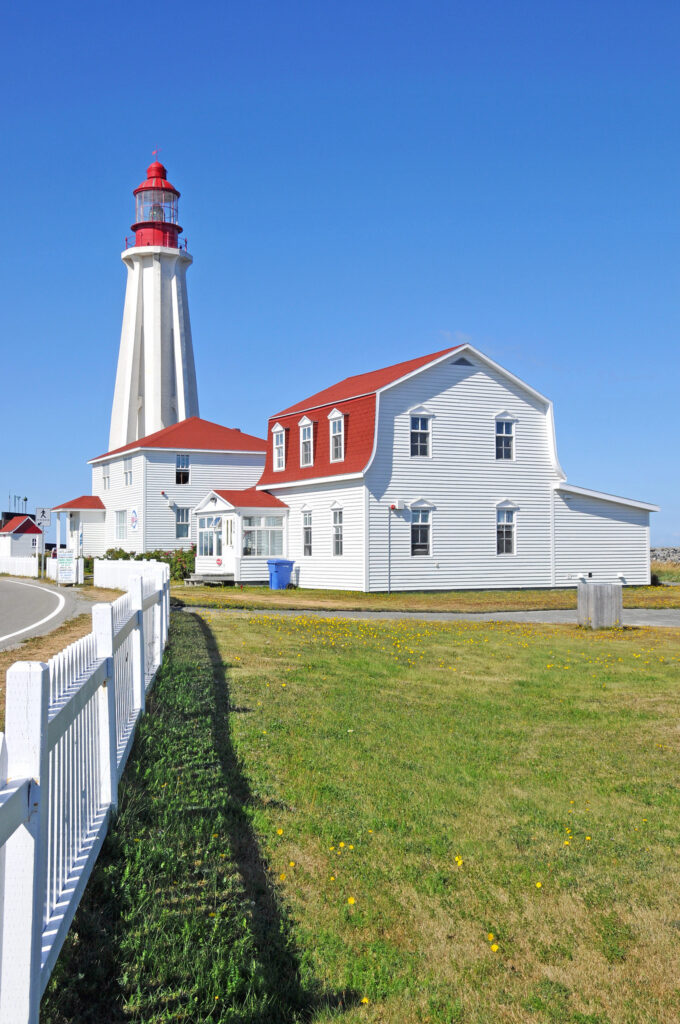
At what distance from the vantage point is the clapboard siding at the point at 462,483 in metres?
32.9

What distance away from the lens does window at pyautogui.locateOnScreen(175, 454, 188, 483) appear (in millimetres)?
47094

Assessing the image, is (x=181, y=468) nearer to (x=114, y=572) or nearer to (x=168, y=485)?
(x=168, y=485)

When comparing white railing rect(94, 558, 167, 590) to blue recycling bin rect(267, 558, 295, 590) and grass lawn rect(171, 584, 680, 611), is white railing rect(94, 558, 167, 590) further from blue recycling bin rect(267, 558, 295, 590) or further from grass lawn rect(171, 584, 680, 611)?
blue recycling bin rect(267, 558, 295, 590)

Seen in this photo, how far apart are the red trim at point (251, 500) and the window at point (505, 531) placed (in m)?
8.56

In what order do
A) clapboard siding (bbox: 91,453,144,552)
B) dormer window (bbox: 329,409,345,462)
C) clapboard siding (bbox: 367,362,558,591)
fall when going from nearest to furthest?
clapboard siding (bbox: 367,362,558,591)
dormer window (bbox: 329,409,345,462)
clapboard siding (bbox: 91,453,144,552)

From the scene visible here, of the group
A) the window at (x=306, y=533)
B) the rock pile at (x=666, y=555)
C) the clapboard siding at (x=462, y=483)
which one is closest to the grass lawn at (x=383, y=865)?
the clapboard siding at (x=462, y=483)

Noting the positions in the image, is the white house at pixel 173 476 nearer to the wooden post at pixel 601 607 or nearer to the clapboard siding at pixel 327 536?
the clapboard siding at pixel 327 536

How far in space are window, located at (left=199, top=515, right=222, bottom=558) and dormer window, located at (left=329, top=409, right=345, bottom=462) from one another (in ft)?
20.1

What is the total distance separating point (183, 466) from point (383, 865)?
42.5m

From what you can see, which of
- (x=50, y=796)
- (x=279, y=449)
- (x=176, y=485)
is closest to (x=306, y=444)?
(x=279, y=449)

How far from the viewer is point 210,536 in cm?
3925

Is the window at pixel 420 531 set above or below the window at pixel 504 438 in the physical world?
below

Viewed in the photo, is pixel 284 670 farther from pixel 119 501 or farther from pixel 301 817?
pixel 119 501

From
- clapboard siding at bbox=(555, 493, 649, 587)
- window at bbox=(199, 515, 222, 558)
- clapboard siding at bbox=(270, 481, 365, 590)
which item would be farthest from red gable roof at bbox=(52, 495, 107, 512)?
clapboard siding at bbox=(555, 493, 649, 587)
